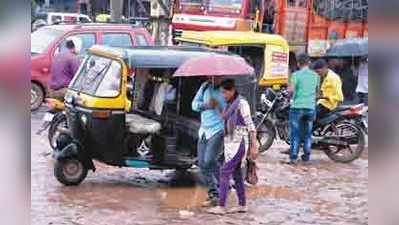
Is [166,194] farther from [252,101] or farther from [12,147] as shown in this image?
[12,147]

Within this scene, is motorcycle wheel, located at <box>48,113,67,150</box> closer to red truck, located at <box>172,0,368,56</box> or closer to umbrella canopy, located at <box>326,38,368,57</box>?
umbrella canopy, located at <box>326,38,368,57</box>

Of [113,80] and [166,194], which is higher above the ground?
[113,80]

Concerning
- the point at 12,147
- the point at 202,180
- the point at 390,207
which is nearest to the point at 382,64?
the point at 390,207

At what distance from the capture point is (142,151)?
6809 millimetres

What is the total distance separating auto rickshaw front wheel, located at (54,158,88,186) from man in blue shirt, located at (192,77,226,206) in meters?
1.18

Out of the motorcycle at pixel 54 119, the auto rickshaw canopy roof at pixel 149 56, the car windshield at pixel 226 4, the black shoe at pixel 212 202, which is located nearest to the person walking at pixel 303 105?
the auto rickshaw canopy roof at pixel 149 56

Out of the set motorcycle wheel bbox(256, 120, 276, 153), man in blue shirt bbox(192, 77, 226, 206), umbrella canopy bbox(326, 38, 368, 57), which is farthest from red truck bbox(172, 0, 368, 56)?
man in blue shirt bbox(192, 77, 226, 206)

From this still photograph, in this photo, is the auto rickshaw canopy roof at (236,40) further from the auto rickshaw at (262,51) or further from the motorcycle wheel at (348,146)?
the motorcycle wheel at (348,146)

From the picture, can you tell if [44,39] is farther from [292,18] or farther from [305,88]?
[292,18]

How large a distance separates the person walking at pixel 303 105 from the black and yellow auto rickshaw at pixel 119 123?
1409mm

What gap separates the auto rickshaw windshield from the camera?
6.69m

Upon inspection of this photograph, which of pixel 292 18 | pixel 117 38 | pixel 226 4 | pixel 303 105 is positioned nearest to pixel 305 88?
pixel 303 105

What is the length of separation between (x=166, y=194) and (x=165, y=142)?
19.8 inches

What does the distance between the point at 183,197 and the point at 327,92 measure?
269 cm
